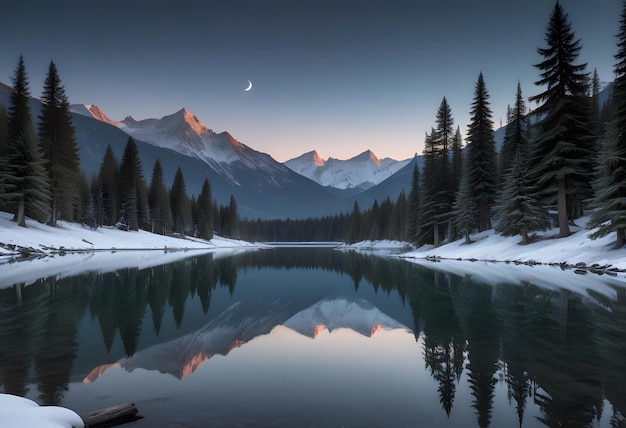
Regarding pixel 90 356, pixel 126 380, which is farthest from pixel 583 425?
pixel 90 356

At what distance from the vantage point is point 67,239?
184 ft

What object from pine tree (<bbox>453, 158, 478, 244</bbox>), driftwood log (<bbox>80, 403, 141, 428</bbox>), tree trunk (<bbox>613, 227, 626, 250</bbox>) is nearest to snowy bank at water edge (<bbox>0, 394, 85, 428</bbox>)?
driftwood log (<bbox>80, 403, 141, 428</bbox>)

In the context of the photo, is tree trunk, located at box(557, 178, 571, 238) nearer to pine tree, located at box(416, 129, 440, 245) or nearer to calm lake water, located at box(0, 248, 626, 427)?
calm lake water, located at box(0, 248, 626, 427)

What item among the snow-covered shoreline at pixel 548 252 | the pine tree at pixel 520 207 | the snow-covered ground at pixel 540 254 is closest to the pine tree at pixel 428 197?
the snow-covered shoreline at pixel 548 252

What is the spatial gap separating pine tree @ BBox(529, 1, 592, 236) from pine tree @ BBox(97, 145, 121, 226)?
235 ft

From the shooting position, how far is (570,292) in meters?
19.2

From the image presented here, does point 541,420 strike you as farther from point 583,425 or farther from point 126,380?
point 126,380

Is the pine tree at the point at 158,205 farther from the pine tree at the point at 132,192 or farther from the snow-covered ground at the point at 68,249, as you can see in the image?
the snow-covered ground at the point at 68,249

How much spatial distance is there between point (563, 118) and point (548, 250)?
39.5ft

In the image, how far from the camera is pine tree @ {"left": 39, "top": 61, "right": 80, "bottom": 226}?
6131 cm

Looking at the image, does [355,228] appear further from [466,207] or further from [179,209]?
[466,207]

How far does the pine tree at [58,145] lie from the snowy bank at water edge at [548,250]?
53224 mm

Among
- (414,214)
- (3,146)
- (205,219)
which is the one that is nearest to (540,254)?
(414,214)

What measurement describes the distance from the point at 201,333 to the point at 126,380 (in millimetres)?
4759
